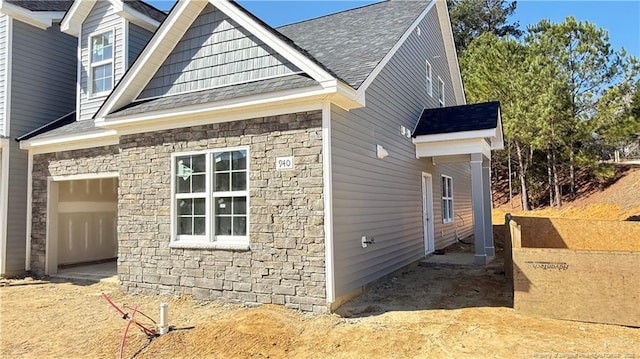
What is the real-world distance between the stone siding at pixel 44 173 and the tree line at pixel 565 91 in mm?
17225

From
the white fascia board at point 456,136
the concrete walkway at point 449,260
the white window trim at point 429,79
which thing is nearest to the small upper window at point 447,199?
the concrete walkway at point 449,260

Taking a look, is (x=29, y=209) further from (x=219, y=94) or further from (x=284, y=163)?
(x=284, y=163)

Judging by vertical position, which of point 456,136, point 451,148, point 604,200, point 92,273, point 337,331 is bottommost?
point 337,331

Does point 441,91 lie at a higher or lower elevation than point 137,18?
lower

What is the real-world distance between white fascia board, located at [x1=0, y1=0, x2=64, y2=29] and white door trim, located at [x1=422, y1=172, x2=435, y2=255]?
10.7m

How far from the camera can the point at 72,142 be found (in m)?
9.90

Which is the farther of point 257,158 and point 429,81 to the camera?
point 429,81

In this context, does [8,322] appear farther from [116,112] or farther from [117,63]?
[117,63]

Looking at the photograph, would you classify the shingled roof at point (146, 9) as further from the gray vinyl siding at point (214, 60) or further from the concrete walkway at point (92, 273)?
the concrete walkway at point (92, 273)

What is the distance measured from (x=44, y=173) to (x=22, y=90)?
2.30 meters

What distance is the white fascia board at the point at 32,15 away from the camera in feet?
34.8

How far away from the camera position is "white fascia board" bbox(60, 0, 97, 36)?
1063 centimetres

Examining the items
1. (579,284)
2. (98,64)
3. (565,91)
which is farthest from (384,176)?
(565,91)

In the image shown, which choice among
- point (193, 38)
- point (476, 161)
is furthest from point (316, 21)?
point (476, 161)
